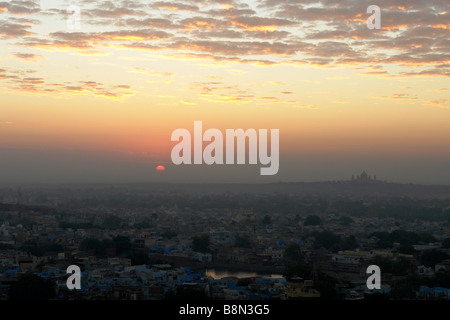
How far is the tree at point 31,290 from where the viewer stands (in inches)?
392

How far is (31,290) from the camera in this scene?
394 inches

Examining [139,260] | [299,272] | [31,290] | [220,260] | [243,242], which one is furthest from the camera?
[243,242]

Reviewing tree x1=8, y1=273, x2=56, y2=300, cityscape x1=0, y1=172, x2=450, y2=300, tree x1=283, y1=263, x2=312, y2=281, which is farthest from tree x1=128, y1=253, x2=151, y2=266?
tree x1=8, y1=273, x2=56, y2=300

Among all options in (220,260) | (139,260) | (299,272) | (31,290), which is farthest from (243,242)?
(31,290)

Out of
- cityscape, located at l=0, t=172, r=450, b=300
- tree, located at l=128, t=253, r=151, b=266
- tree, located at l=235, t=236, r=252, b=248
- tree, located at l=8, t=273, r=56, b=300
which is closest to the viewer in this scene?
tree, located at l=8, t=273, r=56, b=300

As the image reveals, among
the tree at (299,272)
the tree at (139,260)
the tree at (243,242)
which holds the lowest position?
the tree at (243,242)

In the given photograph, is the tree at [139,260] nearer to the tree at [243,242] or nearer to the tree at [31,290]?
the tree at [31,290]

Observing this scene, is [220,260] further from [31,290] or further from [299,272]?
A: [31,290]

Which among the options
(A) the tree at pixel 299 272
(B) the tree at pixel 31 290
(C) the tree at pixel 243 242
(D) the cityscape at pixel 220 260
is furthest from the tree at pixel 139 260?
(C) the tree at pixel 243 242

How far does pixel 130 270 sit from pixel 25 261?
2.95m

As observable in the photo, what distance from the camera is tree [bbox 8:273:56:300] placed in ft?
32.7

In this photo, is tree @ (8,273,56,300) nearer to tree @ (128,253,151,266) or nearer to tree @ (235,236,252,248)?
tree @ (128,253,151,266)
